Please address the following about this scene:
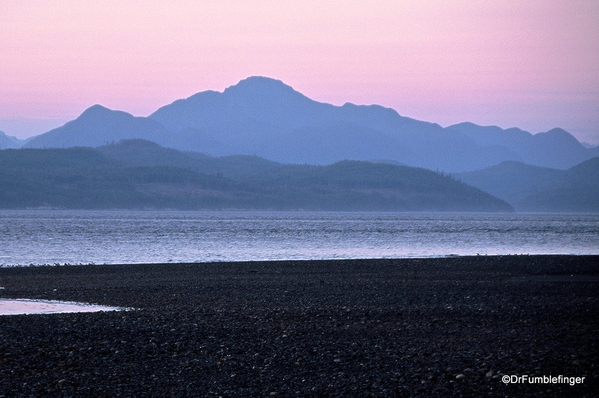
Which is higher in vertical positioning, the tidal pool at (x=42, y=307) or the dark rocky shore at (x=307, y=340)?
the dark rocky shore at (x=307, y=340)

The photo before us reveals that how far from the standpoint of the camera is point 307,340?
16.2m

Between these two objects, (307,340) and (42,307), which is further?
(42,307)

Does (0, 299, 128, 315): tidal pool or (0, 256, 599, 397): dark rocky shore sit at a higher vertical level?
(0, 256, 599, 397): dark rocky shore

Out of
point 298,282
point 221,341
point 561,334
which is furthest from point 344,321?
point 298,282

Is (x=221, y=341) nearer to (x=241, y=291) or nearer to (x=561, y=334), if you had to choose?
(x=561, y=334)

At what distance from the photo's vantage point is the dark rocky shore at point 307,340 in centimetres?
1219

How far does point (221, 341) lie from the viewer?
16.1 metres

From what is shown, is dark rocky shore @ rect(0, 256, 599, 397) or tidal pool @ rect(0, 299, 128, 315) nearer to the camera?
dark rocky shore @ rect(0, 256, 599, 397)

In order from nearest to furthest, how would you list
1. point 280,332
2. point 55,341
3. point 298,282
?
point 55,341 < point 280,332 < point 298,282

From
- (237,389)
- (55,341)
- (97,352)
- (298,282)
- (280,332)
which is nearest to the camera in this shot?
(237,389)

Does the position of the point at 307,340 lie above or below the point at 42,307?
above

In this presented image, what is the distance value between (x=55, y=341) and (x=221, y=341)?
158 inches

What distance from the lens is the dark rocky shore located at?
12188 mm

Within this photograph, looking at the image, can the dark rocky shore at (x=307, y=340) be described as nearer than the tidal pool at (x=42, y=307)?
Yes
